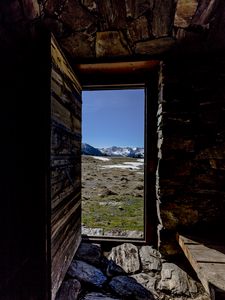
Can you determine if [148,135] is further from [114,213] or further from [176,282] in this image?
[114,213]

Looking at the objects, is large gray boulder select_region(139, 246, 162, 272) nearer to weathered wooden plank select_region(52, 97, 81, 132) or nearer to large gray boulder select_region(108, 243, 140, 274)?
large gray boulder select_region(108, 243, 140, 274)

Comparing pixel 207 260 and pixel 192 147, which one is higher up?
pixel 192 147

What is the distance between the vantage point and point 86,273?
1.89 meters

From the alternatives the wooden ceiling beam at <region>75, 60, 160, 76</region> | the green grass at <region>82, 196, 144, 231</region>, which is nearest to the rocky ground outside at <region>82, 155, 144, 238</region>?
the green grass at <region>82, 196, 144, 231</region>

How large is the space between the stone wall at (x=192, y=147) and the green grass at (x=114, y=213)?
1045mm

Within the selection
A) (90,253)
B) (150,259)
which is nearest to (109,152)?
(90,253)

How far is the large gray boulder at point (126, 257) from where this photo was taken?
198 cm

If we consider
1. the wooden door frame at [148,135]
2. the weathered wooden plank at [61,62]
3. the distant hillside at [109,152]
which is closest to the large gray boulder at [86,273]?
the wooden door frame at [148,135]

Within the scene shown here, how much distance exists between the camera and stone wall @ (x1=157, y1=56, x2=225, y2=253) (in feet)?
6.64

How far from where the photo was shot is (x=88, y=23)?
177 cm

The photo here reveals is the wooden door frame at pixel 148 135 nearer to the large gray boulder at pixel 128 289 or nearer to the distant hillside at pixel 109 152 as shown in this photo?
the large gray boulder at pixel 128 289

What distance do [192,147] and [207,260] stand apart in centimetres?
109

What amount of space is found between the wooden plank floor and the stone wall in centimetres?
26

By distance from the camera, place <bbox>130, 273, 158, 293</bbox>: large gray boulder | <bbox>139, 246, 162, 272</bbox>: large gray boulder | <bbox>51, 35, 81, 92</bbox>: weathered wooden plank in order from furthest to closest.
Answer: <bbox>139, 246, 162, 272</bbox>: large gray boulder → <bbox>130, 273, 158, 293</bbox>: large gray boulder → <bbox>51, 35, 81, 92</bbox>: weathered wooden plank
